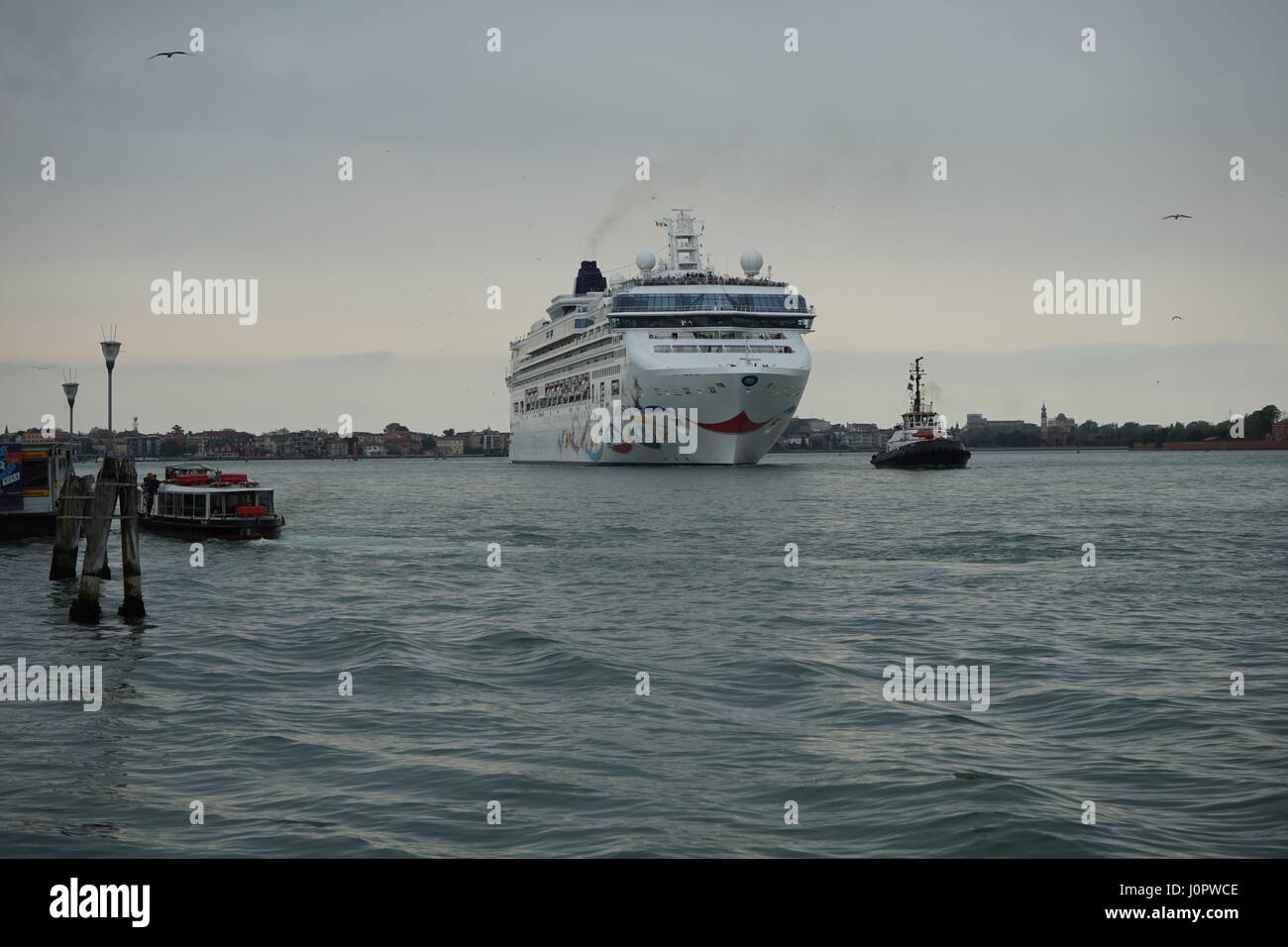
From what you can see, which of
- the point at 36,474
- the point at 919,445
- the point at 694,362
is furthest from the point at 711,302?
the point at 36,474

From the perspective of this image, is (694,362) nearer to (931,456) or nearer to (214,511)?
(931,456)

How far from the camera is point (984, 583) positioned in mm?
29594

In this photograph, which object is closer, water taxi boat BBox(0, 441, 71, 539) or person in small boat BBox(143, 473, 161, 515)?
water taxi boat BBox(0, 441, 71, 539)

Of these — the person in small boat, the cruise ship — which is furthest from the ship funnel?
the person in small boat

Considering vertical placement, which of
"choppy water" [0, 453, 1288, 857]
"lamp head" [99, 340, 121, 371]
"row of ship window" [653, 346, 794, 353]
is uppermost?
"row of ship window" [653, 346, 794, 353]

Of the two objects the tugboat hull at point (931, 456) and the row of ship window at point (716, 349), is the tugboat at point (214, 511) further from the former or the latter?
the tugboat hull at point (931, 456)

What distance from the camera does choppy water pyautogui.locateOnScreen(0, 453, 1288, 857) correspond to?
10.8 m

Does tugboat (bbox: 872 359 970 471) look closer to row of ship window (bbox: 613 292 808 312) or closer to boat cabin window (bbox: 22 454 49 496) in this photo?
row of ship window (bbox: 613 292 808 312)

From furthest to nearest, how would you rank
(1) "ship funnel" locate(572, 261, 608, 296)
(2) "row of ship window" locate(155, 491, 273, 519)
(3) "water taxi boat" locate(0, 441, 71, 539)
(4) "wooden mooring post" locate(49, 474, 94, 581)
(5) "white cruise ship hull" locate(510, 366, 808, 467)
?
(1) "ship funnel" locate(572, 261, 608, 296) < (5) "white cruise ship hull" locate(510, 366, 808, 467) < (2) "row of ship window" locate(155, 491, 273, 519) < (3) "water taxi boat" locate(0, 441, 71, 539) < (4) "wooden mooring post" locate(49, 474, 94, 581)

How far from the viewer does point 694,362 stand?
86.8 m
